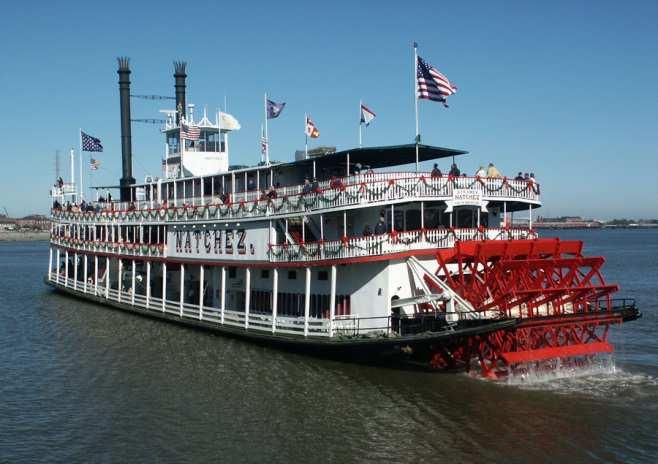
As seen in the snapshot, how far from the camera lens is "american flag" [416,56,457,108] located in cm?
2208

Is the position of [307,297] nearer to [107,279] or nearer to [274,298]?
[274,298]

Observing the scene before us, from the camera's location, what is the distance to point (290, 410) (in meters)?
18.5

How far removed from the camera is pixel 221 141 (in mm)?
37344

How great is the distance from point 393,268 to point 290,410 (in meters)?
5.43

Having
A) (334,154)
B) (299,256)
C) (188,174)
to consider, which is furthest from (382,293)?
(188,174)

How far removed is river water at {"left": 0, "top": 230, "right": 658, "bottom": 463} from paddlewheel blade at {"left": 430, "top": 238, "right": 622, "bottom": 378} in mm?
828

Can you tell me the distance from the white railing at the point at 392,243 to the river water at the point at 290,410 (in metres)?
3.46

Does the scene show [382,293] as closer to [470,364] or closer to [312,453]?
[470,364]

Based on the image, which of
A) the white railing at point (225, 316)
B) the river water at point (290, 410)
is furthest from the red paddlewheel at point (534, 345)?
the white railing at point (225, 316)

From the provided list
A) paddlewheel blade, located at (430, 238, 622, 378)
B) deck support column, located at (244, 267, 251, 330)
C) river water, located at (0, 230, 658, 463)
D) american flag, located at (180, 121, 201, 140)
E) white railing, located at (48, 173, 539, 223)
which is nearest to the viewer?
river water, located at (0, 230, 658, 463)

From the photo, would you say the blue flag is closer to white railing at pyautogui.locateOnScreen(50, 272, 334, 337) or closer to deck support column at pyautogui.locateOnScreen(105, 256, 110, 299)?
white railing at pyautogui.locateOnScreen(50, 272, 334, 337)

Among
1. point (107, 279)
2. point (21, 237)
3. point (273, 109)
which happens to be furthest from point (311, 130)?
point (21, 237)

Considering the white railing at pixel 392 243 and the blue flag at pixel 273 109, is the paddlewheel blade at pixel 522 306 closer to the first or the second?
the white railing at pixel 392 243

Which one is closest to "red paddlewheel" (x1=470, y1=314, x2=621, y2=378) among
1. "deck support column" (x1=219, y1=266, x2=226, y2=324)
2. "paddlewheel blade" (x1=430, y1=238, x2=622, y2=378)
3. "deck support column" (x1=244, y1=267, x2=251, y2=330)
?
"paddlewheel blade" (x1=430, y1=238, x2=622, y2=378)
